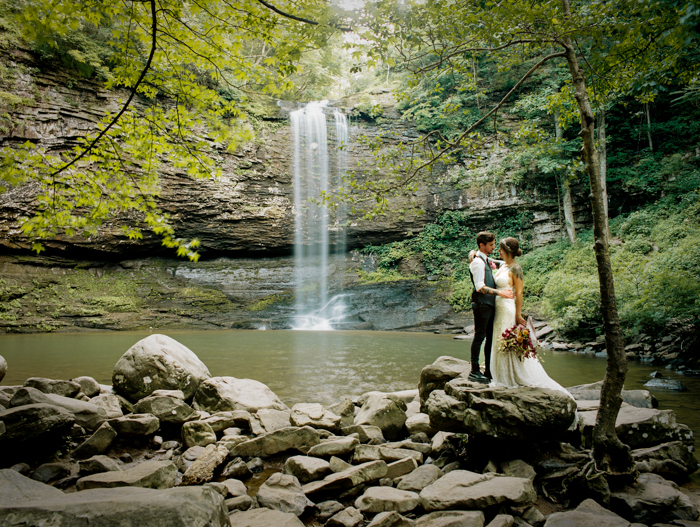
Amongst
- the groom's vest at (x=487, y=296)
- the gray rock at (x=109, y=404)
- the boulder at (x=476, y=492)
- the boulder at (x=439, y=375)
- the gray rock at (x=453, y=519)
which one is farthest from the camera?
the boulder at (x=439, y=375)

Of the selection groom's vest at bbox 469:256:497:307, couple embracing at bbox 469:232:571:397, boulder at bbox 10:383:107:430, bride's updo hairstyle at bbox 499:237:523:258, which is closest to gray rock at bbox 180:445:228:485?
boulder at bbox 10:383:107:430

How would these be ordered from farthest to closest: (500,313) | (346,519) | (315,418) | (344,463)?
(315,418) < (500,313) < (344,463) < (346,519)

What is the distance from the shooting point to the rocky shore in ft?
7.18

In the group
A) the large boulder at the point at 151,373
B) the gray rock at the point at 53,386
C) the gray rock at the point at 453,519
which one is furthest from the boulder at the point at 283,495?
the gray rock at the point at 53,386

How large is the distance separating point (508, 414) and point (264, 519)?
6.77 feet

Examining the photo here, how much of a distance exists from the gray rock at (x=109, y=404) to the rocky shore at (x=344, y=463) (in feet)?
0.05

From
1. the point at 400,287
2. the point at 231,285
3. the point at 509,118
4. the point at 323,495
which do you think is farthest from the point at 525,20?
the point at 509,118

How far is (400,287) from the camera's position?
66.9 ft

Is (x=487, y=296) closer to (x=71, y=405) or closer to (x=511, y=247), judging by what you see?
(x=511, y=247)

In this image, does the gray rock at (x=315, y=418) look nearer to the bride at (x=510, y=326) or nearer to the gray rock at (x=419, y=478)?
the gray rock at (x=419, y=478)

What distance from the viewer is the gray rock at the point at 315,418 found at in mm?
4285

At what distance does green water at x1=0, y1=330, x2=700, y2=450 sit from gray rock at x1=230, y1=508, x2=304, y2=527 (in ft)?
10.7

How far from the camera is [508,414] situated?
3.09 m

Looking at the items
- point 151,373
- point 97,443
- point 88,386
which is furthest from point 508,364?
point 88,386
